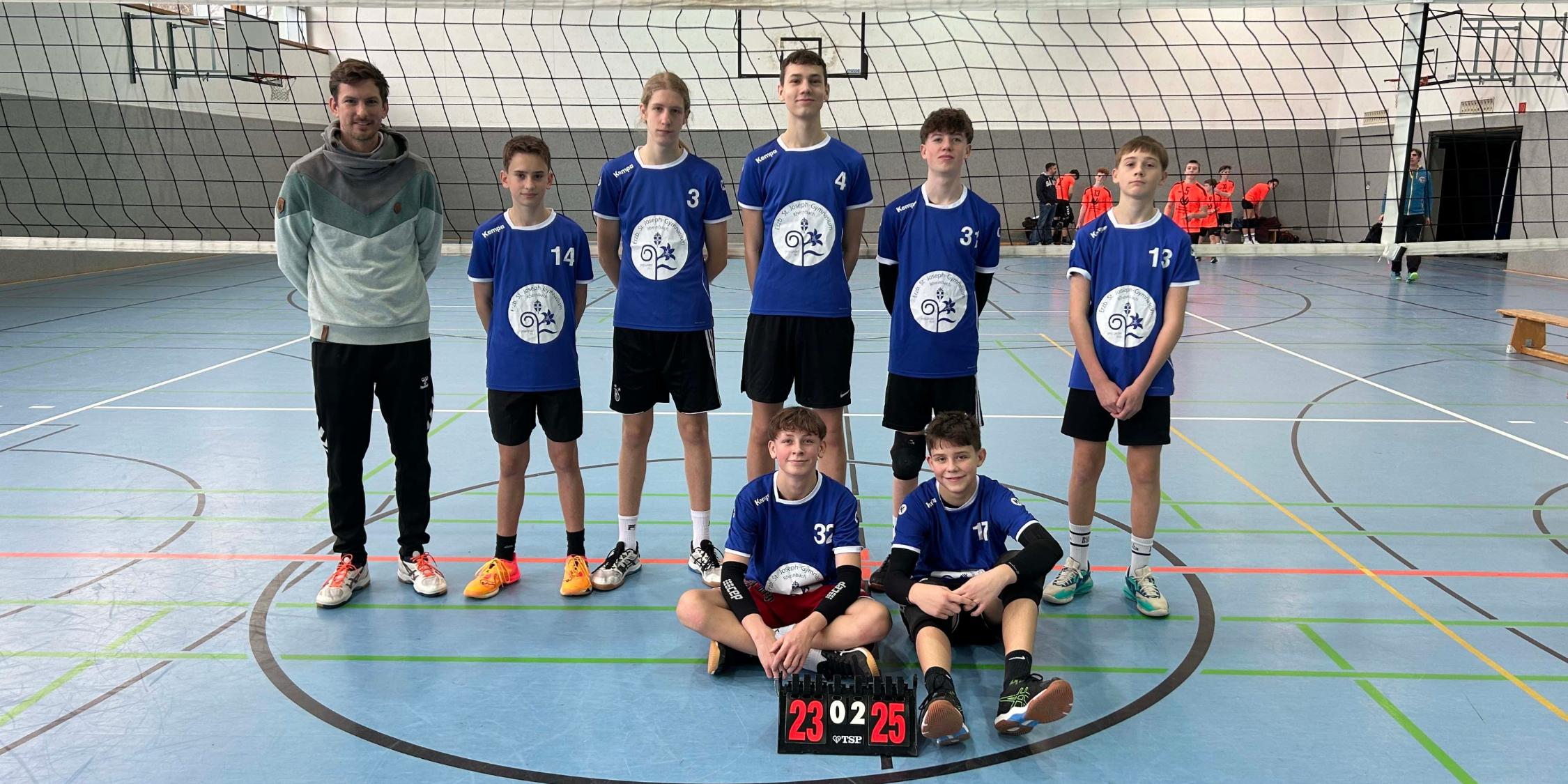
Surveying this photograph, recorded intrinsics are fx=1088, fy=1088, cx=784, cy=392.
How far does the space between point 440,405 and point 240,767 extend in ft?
13.5

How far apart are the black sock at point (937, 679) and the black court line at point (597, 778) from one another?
0.19 meters

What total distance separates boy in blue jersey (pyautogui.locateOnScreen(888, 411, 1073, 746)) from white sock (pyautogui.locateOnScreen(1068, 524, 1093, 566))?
0.52 metres

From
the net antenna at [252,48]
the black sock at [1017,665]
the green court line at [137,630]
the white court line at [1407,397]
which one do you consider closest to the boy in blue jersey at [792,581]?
the black sock at [1017,665]

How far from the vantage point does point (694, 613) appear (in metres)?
3.06

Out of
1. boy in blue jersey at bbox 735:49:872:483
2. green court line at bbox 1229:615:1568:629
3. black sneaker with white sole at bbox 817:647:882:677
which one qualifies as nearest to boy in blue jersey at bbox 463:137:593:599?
boy in blue jersey at bbox 735:49:872:483

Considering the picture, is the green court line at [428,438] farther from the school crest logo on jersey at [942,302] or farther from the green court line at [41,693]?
the school crest logo on jersey at [942,302]

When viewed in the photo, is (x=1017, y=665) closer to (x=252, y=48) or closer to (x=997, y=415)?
(x=997, y=415)

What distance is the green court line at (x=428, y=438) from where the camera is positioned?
4.48m

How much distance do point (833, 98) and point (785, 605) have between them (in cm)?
1625

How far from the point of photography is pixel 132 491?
4.69 metres

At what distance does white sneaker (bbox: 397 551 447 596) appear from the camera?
11.9 ft

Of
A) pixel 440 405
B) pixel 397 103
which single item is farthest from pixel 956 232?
pixel 397 103

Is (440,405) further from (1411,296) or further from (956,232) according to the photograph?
(1411,296)

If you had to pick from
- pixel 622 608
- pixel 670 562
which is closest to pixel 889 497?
pixel 670 562
